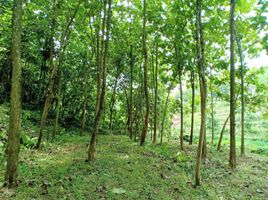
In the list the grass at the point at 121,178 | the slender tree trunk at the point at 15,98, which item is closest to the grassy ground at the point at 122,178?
the grass at the point at 121,178

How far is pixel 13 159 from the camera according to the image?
504cm

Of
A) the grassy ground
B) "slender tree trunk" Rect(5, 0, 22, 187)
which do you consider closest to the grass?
the grassy ground

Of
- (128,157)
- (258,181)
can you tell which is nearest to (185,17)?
(128,157)

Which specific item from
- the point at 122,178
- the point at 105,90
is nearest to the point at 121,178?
the point at 122,178

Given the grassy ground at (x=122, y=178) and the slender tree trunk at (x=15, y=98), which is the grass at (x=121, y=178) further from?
the slender tree trunk at (x=15, y=98)

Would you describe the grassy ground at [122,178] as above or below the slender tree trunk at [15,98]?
below

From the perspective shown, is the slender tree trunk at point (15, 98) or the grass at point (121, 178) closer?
the slender tree trunk at point (15, 98)

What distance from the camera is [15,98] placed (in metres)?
4.96

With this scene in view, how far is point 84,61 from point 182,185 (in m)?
11.2

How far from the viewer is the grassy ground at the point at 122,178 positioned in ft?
17.8

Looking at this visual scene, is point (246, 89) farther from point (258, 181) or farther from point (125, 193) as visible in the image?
point (125, 193)

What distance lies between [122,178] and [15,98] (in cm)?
345

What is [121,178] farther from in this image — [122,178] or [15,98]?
[15,98]

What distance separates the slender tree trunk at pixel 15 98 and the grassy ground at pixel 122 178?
0.44 m
